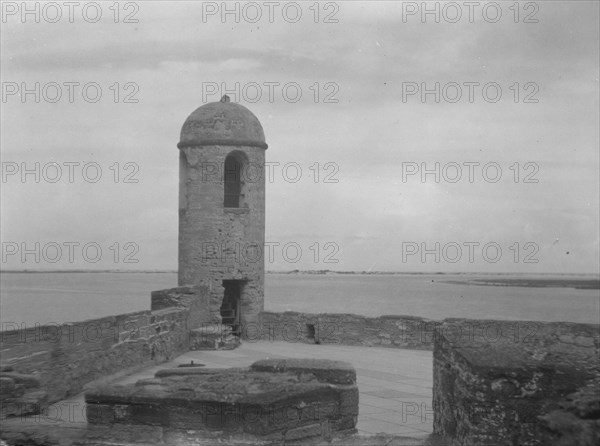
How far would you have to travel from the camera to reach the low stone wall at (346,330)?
14125mm

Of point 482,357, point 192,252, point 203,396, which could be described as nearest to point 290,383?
point 203,396

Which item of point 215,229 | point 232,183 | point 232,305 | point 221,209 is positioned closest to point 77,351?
point 215,229

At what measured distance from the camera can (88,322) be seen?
9453mm

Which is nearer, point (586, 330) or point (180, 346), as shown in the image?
point (586, 330)

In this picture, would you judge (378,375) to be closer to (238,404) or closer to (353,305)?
(238,404)

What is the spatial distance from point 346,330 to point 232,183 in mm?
4699

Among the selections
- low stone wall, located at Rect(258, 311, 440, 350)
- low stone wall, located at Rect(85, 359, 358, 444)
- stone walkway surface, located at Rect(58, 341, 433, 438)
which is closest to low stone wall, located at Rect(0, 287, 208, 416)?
stone walkway surface, located at Rect(58, 341, 433, 438)

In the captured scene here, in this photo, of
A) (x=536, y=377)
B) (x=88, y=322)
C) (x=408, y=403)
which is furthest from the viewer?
(x=88, y=322)

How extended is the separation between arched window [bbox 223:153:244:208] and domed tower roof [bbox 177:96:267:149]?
101 cm

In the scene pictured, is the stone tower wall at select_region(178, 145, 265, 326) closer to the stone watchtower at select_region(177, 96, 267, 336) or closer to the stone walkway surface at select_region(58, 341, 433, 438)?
the stone watchtower at select_region(177, 96, 267, 336)

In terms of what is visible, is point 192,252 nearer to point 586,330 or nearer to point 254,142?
point 254,142

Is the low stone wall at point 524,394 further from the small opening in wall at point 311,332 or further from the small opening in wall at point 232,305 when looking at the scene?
the small opening in wall at point 232,305

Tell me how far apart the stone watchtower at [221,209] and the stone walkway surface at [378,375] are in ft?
4.96

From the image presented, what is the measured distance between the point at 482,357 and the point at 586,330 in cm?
139
